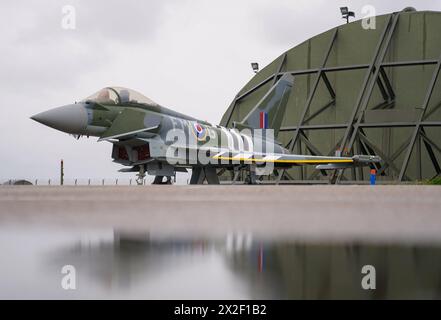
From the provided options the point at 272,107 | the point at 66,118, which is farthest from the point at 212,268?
the point at 272,107

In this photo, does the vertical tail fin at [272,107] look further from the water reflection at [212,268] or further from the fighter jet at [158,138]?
the water reflection at [212,268]

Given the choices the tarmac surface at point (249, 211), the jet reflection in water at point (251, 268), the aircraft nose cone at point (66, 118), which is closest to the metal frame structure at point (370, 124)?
the aircraft nose cone at point (66, 118)

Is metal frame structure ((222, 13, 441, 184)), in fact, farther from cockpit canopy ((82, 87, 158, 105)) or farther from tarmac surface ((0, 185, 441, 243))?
tarmac surface ((0, 185, 441, 243))

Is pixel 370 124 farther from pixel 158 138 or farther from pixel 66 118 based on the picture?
pixel 66 118

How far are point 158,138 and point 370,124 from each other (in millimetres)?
17608

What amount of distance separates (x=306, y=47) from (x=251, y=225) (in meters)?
38.1

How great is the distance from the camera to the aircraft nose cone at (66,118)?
18328 mm

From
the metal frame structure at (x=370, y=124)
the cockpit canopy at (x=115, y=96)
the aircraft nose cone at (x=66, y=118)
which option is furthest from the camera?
the metal frame structure at (x=370, y=124)

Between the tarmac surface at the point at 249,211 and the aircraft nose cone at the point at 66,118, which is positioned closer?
the tarmac surface at the point at 249,211

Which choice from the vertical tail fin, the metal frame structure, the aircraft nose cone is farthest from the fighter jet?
the metal frame structure

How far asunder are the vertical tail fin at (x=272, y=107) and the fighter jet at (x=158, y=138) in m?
3.51

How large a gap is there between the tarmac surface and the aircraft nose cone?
9.29m

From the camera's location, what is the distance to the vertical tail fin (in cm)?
2862
